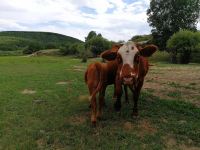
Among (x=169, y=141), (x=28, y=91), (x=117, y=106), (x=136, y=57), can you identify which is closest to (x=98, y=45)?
(x=28, y=91)

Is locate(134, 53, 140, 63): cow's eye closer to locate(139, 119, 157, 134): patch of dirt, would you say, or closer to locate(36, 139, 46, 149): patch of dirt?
locate(139, 119, 157, 134): patch of dirt

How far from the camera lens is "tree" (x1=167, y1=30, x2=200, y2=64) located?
49406mm

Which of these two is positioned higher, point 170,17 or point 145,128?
point 170,17

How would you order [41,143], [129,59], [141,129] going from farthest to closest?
[141,129]
[129,59]
[41,143]

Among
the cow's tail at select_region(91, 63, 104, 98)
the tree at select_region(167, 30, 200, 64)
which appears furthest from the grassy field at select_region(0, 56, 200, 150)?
the tree at select_region(167, 30, 200, 64)

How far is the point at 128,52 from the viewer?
26.1 ft

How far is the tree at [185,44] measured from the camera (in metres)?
49.4

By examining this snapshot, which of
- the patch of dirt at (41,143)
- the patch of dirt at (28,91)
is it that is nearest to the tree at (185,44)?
the patch of dirt at (28,91)

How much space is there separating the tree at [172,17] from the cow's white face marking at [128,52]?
56.1m

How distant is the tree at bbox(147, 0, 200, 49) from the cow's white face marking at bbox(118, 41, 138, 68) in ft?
184

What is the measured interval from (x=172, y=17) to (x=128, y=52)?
2292 inches

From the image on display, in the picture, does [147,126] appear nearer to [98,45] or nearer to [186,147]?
[186,147]

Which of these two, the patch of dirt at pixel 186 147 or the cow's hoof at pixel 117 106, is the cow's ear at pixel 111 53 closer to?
the cow's hoof at pixel 117 106

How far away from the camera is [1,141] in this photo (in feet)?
24.9
